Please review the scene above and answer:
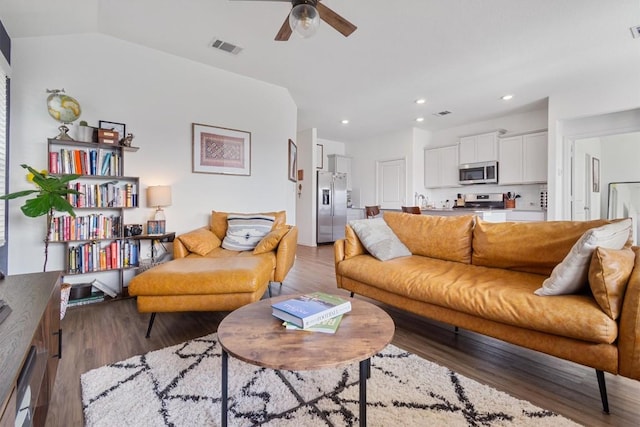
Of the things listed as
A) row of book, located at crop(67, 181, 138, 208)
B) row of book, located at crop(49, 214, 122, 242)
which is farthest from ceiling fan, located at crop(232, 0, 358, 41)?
row of book, located at crop(49, 214, 122, 242)

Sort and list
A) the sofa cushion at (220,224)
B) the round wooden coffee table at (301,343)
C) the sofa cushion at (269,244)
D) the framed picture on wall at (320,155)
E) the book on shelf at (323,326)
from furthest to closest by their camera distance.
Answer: the framed picture on wall at (320,155) < the sofa cushion at (220,224) < the sofa cushion at (269,244) < the book on shelf at (323,326) < the round wooden coffee table at (301,343)

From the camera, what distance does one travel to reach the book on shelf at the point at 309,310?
1.23 metres

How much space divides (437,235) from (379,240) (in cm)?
49

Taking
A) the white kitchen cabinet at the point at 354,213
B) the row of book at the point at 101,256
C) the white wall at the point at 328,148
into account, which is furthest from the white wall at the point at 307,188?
the row of book at the point at 101,256

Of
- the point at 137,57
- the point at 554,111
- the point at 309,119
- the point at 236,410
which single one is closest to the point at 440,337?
the point at 236,410

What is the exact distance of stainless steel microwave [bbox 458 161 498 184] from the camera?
18.0ft

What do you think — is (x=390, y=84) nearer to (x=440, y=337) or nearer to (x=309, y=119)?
(x=309, y=119)

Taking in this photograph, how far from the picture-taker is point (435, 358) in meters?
1.79

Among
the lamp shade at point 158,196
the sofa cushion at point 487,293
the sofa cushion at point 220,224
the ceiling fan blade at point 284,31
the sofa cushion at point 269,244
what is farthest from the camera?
the sofa cushion at point 220,224

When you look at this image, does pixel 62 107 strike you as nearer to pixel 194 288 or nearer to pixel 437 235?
pixel 194 288

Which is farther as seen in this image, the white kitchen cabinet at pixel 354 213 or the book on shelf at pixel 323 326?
the white kitchen cabinet at pixel 354 213

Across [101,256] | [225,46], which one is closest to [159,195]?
[101,256]

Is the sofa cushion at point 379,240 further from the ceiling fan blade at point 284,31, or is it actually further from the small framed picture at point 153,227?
the small framed picture at point 153,227

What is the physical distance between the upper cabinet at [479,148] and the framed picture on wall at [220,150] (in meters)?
4.31
